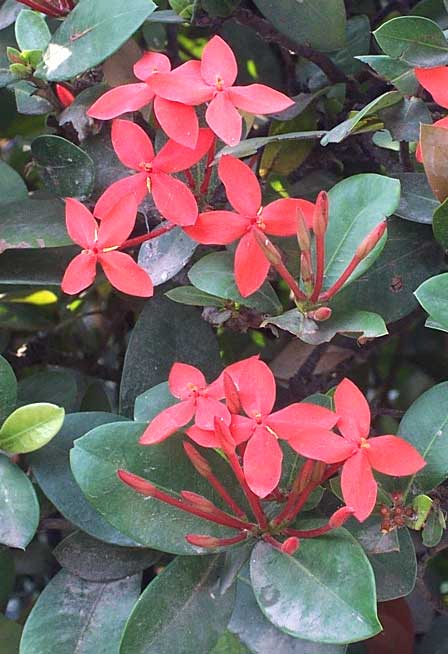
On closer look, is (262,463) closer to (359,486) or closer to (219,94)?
(359,486)

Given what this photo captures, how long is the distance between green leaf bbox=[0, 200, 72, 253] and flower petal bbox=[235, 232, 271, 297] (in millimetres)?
189

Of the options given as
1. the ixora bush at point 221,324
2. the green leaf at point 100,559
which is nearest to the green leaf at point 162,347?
the ixora bush at point 221,324

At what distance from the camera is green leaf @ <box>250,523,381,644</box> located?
519 mm

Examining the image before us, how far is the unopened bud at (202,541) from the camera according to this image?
0.55m

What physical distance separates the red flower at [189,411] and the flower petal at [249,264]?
71mm

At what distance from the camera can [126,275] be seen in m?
0.60

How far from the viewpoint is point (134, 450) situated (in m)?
0.60

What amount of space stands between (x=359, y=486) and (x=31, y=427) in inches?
9.8

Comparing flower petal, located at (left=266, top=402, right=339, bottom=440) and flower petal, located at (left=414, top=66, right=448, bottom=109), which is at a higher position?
flower petal, located at (left=414, top=66, right=448, bottom=109)

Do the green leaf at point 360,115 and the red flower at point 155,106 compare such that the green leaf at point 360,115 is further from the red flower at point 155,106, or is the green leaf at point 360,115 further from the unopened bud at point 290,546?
the unopened bud at point 290,546

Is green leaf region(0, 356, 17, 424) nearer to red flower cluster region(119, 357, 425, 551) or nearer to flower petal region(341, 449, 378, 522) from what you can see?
red flower cluster region(119, 357, 425, 551)

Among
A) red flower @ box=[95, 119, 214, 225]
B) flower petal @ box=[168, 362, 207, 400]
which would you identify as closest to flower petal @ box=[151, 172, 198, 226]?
red flower @ box=[95, 119, 214, 225]

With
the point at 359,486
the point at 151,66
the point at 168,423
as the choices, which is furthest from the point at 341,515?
the point at 151,66

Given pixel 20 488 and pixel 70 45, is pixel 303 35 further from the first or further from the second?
pixel 20 488
